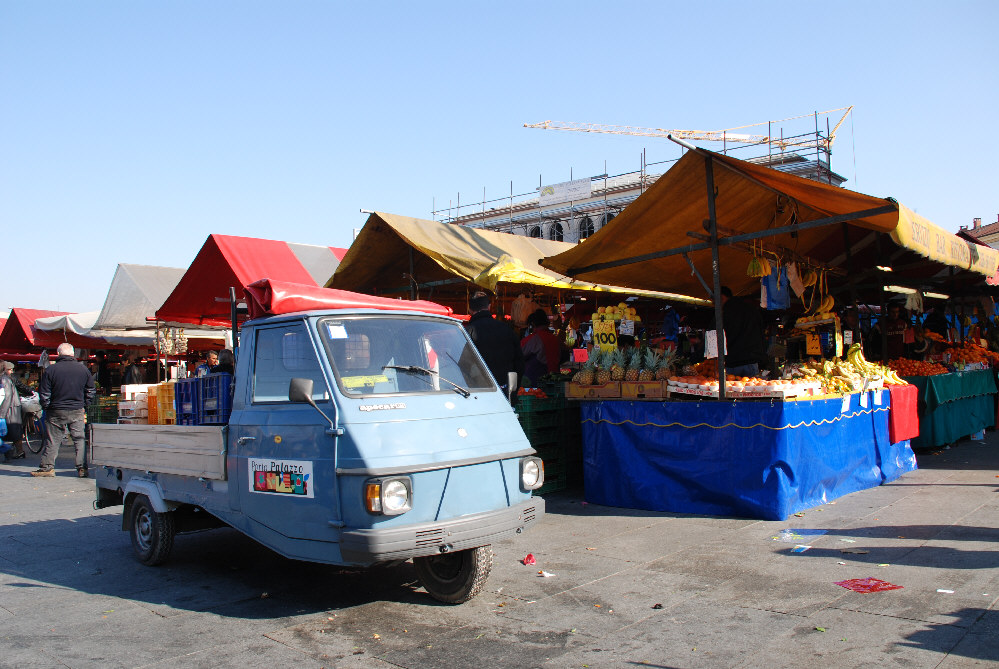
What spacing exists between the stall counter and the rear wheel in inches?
167

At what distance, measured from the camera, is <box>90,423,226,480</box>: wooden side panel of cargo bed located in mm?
5285

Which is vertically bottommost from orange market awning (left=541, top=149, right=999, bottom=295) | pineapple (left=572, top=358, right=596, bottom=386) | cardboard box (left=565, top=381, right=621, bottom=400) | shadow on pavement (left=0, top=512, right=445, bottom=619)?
shadow on pavement (left=0, top=512, right=445, bottom=619)

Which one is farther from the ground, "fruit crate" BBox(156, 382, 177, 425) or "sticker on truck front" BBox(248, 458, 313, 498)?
"fruit crate" BBox(156, 382, 177, 425)

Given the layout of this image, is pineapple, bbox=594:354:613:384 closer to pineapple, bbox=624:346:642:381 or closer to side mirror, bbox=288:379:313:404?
pineapple, bbox=624:346:642:381

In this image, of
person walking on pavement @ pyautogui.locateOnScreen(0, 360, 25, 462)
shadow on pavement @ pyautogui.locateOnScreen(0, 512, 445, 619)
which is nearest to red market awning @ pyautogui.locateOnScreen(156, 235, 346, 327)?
person walking on pavement @ pyautogui.locateOnScreen(0, 360, 25, 462)

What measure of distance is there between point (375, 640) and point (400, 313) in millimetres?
2244

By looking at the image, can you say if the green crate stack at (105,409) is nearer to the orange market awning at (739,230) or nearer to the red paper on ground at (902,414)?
the orange market awning at (739,230)

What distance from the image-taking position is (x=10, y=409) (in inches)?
572

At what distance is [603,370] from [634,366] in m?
0.34

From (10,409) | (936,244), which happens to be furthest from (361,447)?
(10,409)

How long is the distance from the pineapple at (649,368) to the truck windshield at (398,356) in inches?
101

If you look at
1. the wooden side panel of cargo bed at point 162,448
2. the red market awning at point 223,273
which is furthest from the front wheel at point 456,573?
the red market awning at point 223,273

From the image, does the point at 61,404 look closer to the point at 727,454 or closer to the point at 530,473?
the point at 530,473

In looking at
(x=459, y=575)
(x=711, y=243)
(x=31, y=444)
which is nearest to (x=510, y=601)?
(x=459, y=575)
